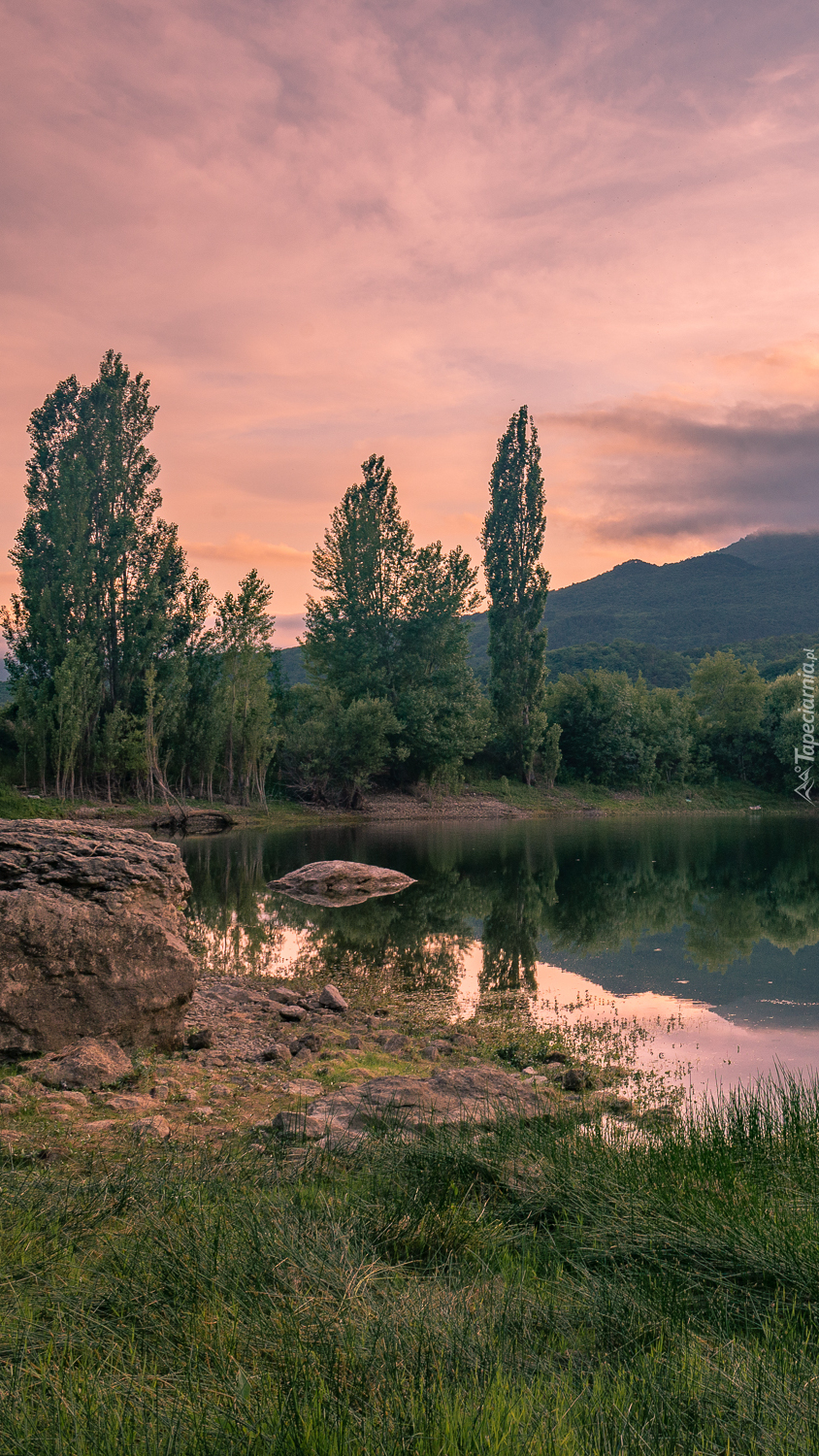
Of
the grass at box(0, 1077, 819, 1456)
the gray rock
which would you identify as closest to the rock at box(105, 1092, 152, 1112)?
the grass at box(0, 1077, 819, 1456)

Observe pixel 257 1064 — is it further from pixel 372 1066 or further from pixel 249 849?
pixel 249 849

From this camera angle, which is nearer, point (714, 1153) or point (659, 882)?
point (714, 1153)

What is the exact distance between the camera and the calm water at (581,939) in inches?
400

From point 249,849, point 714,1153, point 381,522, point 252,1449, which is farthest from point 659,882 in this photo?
point 381,522

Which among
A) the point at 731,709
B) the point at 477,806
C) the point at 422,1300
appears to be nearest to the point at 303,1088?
the point at 422,1300

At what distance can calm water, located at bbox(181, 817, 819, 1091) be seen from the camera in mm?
10164

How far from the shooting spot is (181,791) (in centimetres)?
4425

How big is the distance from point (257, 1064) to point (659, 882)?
17.1 metres

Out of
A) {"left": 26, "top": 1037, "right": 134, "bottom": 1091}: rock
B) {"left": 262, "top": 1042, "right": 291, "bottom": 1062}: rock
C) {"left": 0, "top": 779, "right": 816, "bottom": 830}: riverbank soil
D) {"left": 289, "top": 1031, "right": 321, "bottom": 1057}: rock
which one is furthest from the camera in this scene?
{"left": 0, "top": 779, "right": 816, "bottom": 830}: riverbank soil

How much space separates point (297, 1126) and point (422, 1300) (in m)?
2.88

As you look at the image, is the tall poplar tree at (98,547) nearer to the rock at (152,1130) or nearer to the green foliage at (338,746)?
the green foliage at (338,746)

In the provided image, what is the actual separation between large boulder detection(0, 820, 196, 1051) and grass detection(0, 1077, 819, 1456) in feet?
10.1

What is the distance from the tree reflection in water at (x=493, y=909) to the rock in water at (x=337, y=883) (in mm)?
645

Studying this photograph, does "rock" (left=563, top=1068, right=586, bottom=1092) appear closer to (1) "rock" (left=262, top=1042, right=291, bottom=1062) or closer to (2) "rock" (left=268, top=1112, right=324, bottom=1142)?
(1) "rock" (left=262, top=1042, right=291, bottom=1062)
